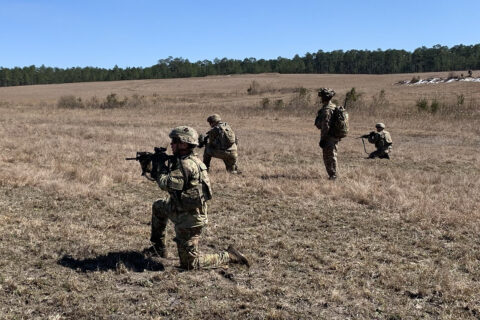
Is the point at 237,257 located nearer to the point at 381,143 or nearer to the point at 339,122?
the point at 339,122

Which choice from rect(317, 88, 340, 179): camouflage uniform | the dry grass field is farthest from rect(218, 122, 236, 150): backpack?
rect(317, 88, 340, 179): camouflage uniform

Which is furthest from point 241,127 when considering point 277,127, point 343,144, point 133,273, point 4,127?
point 133,273

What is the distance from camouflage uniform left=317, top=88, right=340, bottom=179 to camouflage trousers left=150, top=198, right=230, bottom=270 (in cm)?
530

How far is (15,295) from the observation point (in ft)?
14.1

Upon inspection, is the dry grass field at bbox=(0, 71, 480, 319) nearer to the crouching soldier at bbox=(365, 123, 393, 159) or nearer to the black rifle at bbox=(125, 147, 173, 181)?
the crouching soldier at bbox=(365, 123, 393, 159)

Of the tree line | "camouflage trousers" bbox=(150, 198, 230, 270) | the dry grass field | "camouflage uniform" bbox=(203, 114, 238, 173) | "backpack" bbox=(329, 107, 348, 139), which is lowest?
the dry grass field

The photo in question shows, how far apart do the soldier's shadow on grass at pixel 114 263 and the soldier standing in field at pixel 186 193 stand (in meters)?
0.43

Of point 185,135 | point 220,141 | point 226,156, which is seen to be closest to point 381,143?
point 226,156

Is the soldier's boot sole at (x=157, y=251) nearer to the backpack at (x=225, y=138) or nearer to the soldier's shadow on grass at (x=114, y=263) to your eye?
the soldier's shadow on grass at (x=114, y=263)

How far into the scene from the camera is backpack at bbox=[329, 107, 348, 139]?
959 centimetres

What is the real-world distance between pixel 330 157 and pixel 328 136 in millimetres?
505

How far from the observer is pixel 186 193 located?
477 cm

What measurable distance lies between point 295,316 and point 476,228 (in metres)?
4.07

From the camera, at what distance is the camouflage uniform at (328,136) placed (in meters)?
9.69
